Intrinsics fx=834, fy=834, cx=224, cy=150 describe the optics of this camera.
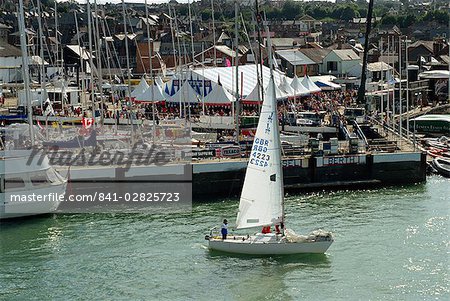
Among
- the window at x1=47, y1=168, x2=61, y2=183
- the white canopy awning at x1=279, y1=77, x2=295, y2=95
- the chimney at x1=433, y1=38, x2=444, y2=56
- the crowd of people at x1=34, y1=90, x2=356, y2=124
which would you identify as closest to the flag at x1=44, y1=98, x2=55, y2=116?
the crowd of people at x1=34, y1=90, x2=356, y2=124

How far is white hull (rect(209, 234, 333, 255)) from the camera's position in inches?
1097

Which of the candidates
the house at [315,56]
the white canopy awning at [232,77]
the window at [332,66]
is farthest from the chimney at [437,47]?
the white canopy awning at [232,77]

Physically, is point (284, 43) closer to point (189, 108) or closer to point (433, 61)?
point (433, 61)

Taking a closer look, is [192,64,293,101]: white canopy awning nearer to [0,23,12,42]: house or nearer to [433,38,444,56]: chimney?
[433,38,444,56]: chimney

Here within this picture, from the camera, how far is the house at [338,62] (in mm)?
84125

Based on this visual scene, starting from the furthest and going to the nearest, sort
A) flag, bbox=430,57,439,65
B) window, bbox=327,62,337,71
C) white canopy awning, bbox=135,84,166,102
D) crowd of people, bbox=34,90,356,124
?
flag, bbox=430,57,439,65, window, bbox=327,62,337,71, white canopy awning, bbox=135,84,166,102, crowd of people, bbox=34,90,356,124

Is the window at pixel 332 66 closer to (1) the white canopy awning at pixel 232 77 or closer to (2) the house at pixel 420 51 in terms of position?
(2) the house at pixel 420 51

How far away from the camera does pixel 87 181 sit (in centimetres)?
3738

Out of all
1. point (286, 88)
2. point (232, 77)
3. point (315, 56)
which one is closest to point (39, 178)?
point (232, 77)

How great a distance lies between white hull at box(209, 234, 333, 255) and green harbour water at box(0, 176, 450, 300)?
0.28m

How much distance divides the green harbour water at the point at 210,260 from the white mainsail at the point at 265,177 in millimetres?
1545

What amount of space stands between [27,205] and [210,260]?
9531mm

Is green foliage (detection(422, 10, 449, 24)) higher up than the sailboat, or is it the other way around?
green foliage (detection(422, 10, 449, 24))

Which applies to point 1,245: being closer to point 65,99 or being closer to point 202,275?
point 202,275
